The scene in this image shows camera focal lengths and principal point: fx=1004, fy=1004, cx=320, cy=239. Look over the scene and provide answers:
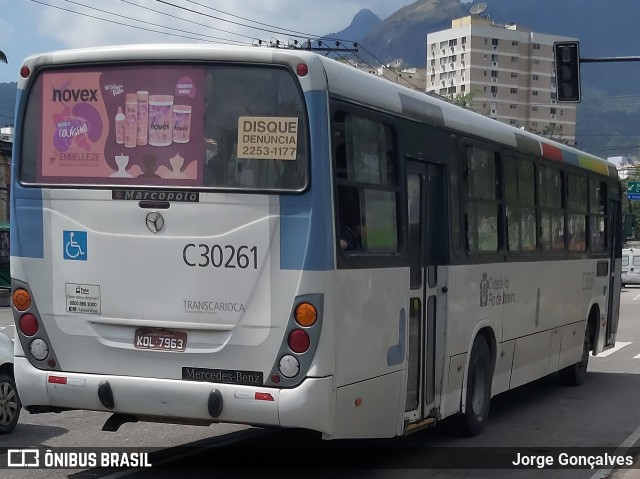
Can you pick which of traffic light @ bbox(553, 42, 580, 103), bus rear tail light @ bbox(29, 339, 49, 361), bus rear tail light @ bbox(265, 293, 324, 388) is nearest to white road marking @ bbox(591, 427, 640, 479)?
bus rear tail light @ bbox(265, 293, 324, 388)

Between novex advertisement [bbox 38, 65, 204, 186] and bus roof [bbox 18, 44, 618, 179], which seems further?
novex advertisement [bbox 38, 65, 204, 186]

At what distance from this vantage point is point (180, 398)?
6.96 metres

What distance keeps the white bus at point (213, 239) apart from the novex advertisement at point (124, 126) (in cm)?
1

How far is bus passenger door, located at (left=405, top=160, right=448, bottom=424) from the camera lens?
8516mm

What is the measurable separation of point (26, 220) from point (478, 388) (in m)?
5.06

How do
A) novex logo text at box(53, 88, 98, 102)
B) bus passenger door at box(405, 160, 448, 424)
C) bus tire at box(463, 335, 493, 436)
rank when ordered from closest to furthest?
novex logo text at box(53, 88, 98, 102), bus passenger door at box(405, 160, 448, 424), bus tire at box(463, 335, 493, 436)

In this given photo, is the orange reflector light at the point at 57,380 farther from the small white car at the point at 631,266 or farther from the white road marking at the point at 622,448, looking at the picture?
the small white car at the point at 631,266

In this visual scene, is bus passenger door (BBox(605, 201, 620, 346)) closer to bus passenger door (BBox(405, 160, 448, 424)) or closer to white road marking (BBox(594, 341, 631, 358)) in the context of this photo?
white road marking (BBox(594, 341, 631, 358))

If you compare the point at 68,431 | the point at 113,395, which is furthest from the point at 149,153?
the point at 68,431

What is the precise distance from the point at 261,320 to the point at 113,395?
1234 mm

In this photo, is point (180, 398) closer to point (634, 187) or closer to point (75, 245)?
point (75, 245)

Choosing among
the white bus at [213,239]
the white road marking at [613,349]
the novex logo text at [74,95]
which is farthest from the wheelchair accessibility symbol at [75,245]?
the white road marking at [613,349]

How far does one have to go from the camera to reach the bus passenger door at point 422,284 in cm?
852

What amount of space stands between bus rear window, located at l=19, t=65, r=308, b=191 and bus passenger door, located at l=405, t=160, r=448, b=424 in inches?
70.4
